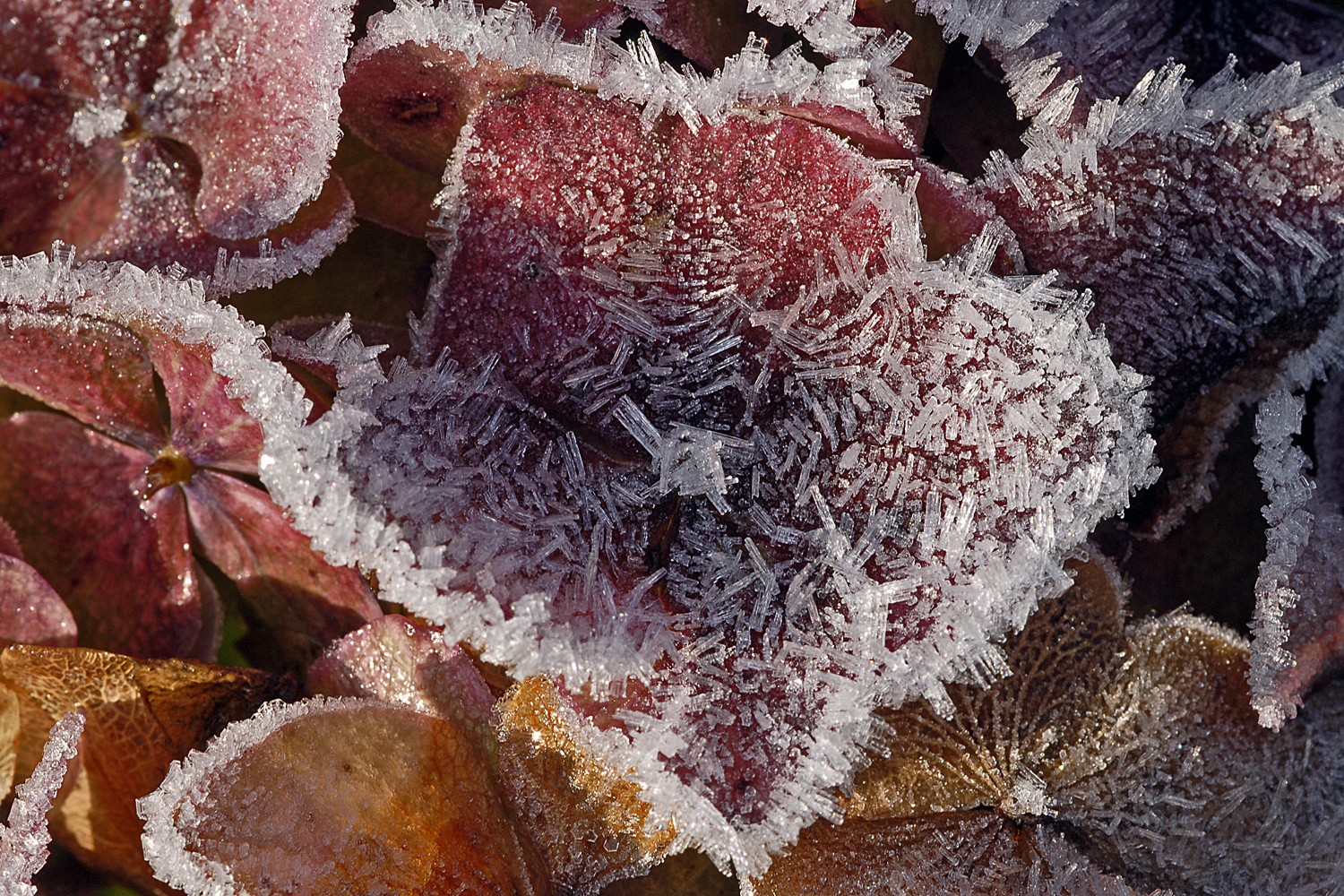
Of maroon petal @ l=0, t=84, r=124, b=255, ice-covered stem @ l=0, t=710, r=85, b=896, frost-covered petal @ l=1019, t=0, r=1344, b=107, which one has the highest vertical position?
frost-covered petal @ l=1019, t=0, r=1344, b=107

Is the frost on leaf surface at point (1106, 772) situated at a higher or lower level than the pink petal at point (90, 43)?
lower

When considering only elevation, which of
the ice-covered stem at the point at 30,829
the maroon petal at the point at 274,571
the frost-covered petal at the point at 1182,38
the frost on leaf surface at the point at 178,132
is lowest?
the ice-covered stem at the point at 30,829

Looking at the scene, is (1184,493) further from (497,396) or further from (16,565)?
(16,565)

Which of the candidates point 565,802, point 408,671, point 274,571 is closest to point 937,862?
point 565,802

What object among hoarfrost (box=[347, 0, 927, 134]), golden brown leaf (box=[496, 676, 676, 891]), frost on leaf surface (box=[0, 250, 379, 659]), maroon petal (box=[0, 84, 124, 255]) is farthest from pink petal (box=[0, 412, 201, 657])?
hoarfrost (box=[347, 0, 927, 134])

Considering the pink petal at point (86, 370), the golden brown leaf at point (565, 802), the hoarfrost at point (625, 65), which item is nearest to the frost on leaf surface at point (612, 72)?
the hoarfrost at point (625, 65)

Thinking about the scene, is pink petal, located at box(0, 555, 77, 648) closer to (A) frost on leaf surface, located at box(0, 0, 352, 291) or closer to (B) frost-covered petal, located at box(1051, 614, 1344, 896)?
(A) frost on leaf surface, located at box(0, 0, 352, 291)

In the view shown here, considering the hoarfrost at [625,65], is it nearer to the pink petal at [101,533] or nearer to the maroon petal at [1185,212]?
the maroon petal at [1185,212]
